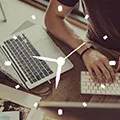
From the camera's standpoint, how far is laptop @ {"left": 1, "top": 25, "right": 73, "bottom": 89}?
4.36ft

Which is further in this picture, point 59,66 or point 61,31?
point 61,31

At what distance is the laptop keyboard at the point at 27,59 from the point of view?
1.34 m

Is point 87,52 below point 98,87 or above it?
above

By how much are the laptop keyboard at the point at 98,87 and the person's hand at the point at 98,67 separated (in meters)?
0.02

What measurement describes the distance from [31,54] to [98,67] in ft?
0.77

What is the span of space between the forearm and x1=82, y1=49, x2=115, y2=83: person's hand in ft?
0.22

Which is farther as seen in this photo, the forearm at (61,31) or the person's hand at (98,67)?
the forearm at (61,31)

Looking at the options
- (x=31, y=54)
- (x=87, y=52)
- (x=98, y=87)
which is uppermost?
(x=31, y=54)

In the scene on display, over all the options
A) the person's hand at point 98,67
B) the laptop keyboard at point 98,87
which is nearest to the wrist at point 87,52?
the person's hand at point 98,67

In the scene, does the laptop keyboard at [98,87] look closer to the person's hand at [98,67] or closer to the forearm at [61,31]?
the person's hand at [98,67]

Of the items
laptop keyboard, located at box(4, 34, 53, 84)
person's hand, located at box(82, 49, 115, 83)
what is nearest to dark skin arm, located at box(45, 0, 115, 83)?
person's hand, located at box(82, 49, 115, 83)

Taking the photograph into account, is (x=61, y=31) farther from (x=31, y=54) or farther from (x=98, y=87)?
(x=98, y=87)

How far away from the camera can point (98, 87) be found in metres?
1.30

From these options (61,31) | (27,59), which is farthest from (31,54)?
(61,31)
